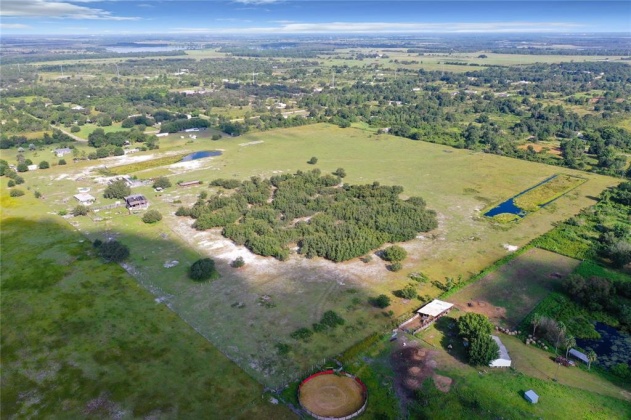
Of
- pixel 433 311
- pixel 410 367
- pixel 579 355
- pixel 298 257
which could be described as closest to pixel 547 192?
pixel 579 355

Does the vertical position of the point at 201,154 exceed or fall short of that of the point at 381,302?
it falls short

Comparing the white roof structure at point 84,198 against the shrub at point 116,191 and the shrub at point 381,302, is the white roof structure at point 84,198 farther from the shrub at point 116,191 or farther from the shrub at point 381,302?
the shrub at point 381,302

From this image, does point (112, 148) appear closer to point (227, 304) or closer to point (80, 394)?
point (227, 304)

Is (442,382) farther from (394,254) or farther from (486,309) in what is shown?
(394,254)

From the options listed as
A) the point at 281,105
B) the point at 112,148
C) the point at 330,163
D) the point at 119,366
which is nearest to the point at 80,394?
the point at 119,366

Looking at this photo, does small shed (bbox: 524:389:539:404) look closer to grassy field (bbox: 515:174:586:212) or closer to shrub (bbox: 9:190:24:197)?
grassy field (bbox: 515:174:586:212)

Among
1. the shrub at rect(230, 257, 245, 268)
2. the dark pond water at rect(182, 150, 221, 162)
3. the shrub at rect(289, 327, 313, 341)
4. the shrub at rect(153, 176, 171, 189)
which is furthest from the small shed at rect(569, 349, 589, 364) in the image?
the dark pond water at rect(182, 150, 221, 162)
